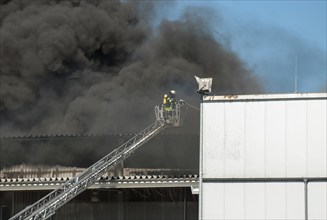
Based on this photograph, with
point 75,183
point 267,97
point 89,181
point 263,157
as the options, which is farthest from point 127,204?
point 267,97

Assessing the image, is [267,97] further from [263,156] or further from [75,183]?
[75,183]

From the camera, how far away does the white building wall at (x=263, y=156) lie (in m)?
13.4

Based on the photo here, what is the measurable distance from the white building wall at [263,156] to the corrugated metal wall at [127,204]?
889cm

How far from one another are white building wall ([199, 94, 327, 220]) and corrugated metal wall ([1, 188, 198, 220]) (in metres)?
8.89

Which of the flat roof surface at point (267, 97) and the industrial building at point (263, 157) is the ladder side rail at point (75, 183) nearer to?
the industrial building at point (263, 157)

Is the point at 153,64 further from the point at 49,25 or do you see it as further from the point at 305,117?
the point at 305,117

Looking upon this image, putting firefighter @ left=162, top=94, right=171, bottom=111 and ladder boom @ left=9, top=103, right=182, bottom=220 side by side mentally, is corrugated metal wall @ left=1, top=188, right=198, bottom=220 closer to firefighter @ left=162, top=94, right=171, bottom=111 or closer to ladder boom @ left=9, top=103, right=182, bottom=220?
ladder boom @ left=9, top=103, right=182, bottom=220

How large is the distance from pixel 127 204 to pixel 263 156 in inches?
400

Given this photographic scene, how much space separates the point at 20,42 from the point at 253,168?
27.0 meters

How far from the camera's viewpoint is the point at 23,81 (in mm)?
37500

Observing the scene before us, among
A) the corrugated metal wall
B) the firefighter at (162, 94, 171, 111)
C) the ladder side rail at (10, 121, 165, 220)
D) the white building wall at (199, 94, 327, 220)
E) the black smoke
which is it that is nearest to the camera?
the white building wall at (199, 94, 327, 220)

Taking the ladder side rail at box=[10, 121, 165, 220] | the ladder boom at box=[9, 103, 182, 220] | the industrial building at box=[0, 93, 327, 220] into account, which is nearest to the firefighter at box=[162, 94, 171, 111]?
the ladder boom at box=[9, 103, 182, 220]

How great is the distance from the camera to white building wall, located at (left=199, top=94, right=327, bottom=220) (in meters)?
13.4

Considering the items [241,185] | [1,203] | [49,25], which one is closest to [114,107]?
[49,25]
